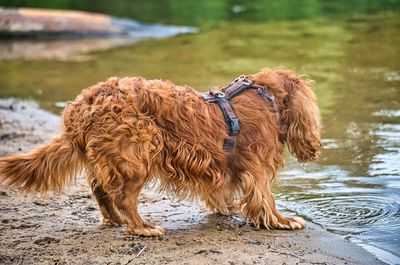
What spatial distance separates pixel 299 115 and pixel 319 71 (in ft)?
21.2

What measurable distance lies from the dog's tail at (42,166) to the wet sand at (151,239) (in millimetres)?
407

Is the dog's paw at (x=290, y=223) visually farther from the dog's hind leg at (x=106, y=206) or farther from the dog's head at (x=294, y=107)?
the dog's hind leg at (x=106, y=206)

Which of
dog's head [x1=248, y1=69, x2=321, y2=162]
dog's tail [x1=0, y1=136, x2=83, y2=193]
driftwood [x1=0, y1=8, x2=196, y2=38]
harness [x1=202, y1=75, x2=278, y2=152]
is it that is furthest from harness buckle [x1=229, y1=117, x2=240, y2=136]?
driftwood [x1=0, y1=8, x2=196, y2=38]

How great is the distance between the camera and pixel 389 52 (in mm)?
13766

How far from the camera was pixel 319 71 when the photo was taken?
41.3 ft

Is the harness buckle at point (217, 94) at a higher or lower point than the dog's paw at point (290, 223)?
higher

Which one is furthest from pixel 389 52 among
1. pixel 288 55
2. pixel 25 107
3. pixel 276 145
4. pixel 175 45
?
pixel 276 145

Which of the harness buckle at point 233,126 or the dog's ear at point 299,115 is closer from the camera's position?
the harness buckle at point 233,126

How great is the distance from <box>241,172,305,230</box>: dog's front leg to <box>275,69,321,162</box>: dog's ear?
489mm

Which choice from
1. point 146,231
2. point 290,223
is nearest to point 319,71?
point 290,223

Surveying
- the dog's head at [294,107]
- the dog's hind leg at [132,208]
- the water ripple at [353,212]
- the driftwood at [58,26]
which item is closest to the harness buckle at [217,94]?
the dog's head at [294,107]

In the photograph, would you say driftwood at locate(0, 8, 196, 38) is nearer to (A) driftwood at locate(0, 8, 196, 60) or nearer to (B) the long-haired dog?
(A) driftwood at locate(0, 8, 196, 60)

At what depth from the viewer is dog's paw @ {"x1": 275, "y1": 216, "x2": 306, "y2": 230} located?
6.04m

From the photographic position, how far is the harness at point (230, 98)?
600 centimetres
